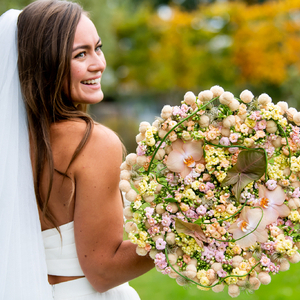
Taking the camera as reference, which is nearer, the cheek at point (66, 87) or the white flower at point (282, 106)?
the white flower at point (282, 106)

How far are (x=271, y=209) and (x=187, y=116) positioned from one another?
50cm

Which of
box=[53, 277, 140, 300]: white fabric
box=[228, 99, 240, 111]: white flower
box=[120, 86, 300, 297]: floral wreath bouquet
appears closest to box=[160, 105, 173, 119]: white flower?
box=[120, 86, 300, 297]: floral wreath bouquet

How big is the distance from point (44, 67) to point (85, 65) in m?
0.19

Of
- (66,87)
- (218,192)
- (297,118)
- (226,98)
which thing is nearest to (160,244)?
(218,192)

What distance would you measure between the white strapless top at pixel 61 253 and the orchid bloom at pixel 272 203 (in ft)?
2.83

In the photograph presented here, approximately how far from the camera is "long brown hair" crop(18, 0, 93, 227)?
1.71 metres

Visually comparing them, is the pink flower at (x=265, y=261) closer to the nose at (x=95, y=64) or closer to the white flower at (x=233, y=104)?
the white flower at (x=233, y=104)

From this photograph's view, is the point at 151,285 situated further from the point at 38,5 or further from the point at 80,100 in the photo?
the point at 38,5

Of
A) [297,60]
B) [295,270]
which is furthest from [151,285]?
[297,60]

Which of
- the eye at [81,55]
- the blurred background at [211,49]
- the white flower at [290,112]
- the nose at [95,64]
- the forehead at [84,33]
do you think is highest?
the forehead at [84,33]

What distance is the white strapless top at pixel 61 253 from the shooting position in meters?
1.77

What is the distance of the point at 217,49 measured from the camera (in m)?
Result: 19.4

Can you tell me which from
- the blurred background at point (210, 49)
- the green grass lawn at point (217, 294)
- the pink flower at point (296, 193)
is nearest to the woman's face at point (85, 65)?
the pink flower at point (296, 193)

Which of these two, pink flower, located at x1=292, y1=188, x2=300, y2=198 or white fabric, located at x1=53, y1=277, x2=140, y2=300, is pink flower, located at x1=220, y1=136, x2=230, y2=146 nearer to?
pink flower, located at x1=292, y1=188, x2=300, y2=198
